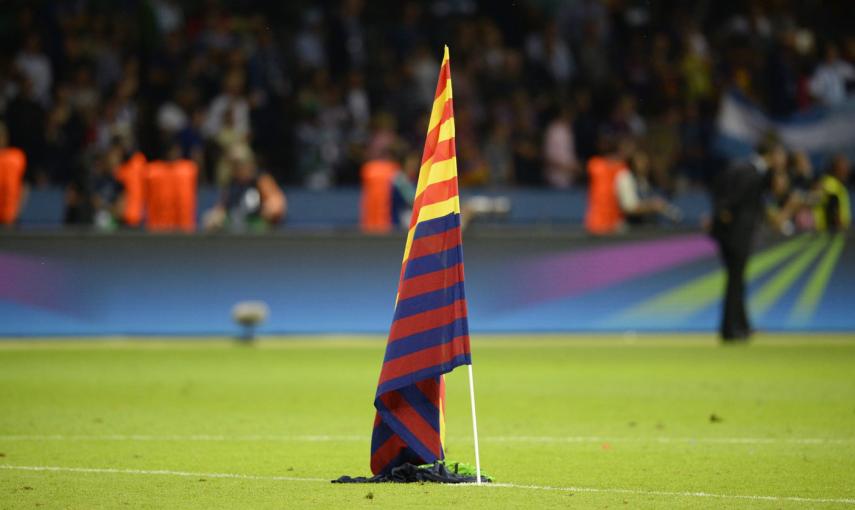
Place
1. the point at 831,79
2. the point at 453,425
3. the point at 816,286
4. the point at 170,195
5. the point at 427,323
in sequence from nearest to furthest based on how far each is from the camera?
the point at 427,323
the point at 453,425
the point at 816,286
the point at 170,195
the point at 831,79

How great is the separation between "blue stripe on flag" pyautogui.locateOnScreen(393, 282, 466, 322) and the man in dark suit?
12.0 metres

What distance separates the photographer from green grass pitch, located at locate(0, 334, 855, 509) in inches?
332

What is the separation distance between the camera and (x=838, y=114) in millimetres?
27188

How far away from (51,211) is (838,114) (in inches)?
537

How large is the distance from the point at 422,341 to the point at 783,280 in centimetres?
1425

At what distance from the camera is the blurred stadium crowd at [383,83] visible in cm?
2419

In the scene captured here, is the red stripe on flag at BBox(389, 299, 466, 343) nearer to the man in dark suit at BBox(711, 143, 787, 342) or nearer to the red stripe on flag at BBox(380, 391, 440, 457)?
the red stripe on flag at BBox(380, 391, 440, 457)

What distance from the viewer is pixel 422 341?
853 centimetres

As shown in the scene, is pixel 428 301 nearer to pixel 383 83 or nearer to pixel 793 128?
pixel 383 83

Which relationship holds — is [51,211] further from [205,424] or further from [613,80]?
[205,424]

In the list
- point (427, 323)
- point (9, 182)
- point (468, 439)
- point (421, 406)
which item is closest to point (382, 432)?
point (421, 406)

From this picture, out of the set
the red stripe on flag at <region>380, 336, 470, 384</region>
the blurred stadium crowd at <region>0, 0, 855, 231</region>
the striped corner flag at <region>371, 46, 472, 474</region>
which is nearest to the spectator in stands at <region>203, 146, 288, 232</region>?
the blurred stadium crowd at <region>0, 0, 855, 231</region>

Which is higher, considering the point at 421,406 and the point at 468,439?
the point at 421,406

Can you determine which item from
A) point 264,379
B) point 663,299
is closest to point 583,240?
point 663,299
